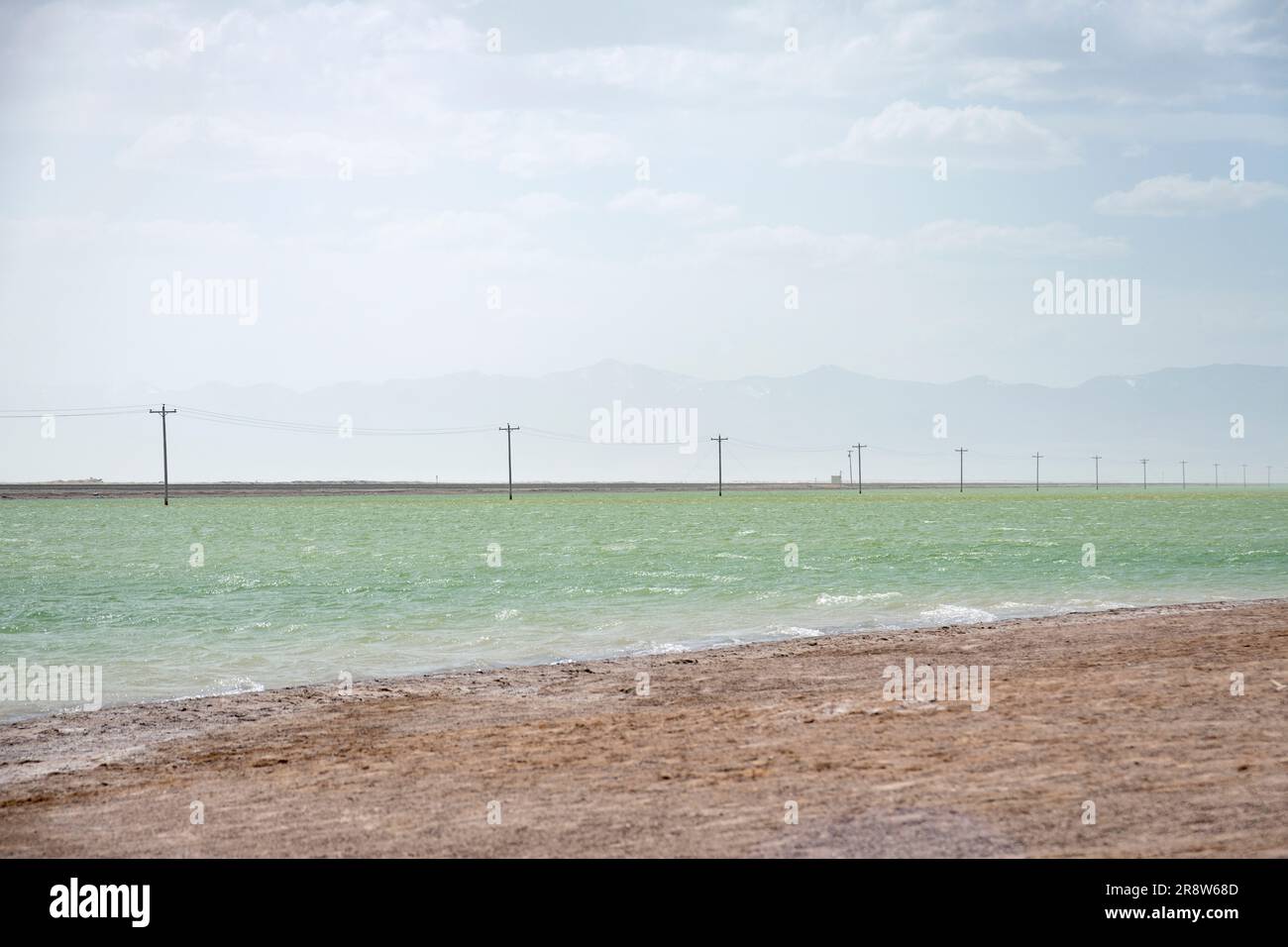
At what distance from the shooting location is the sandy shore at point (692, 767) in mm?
8328

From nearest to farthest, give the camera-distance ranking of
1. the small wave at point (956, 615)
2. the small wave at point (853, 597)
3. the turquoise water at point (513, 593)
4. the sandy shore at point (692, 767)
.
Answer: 1. the sandy shore at point (692, 767)
2. the turquoise water at point (513, 593)
3. the small wave at point (956, 615)
4. the small wave at point (853, 597)

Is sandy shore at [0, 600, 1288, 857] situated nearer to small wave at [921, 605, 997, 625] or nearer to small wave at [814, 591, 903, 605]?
small wave at [921, 605, 997, 625]

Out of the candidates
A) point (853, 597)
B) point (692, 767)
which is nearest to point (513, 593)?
point (853, 597)

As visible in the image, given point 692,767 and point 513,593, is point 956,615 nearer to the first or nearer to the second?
point 513,593

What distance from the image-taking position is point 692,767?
10633mm

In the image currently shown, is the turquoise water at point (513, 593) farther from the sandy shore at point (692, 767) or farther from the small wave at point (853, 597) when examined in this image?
the sandy shore at point (692, 767)

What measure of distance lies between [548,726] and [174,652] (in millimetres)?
12220

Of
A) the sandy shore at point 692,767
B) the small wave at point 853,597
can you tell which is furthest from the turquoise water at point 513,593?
the sandy shore at point 692,767

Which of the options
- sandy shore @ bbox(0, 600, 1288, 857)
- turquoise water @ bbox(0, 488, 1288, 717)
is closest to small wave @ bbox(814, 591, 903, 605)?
turquoise water @ bbox(0, 488, 1288, 717)

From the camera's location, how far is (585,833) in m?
8.54

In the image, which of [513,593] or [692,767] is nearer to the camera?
[692,767]

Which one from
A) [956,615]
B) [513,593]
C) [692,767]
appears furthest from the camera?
[513,593]
